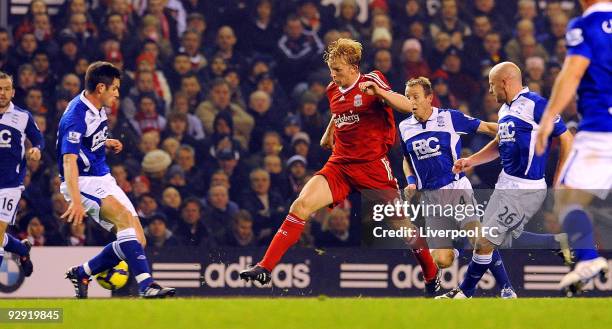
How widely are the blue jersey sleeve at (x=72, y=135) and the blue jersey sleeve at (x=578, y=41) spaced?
4.63 meters

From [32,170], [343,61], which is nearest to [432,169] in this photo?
[343,61]

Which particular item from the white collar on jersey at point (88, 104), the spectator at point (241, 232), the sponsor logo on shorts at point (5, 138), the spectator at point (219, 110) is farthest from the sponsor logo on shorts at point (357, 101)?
the spectator at point (219, 110)

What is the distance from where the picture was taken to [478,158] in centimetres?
1130

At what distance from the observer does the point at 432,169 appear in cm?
1209

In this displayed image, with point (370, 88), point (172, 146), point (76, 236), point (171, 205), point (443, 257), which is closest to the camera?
point (370, 88)

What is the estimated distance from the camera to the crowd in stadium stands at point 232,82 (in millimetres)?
15508

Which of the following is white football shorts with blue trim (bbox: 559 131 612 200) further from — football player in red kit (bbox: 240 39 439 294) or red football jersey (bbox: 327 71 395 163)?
red football jersey (bbox: 327 71 395 163)

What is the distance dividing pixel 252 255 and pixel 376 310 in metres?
6.27

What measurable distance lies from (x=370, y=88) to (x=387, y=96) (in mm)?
175

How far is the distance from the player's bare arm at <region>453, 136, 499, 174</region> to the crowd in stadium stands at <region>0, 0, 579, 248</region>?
4268mm

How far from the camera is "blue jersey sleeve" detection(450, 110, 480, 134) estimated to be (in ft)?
39.4

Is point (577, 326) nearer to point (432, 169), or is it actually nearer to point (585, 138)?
point (585, 138)

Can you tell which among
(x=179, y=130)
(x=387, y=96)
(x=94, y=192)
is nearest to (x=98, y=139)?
(x=94, y=192)

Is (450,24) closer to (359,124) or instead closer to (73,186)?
(359,124)
